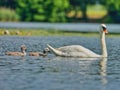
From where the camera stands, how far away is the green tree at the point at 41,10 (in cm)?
12338

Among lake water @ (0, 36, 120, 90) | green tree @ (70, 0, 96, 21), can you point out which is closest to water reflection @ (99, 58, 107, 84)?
lake water @ (0, 36, 120, 90)

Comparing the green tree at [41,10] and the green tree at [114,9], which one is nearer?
the green tree at [41,10]

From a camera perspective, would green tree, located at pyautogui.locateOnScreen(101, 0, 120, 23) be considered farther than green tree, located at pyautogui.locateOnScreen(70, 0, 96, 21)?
No

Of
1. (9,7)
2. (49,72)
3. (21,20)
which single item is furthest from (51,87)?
(9,7)

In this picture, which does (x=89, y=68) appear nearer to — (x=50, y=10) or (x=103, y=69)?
(x=103, y=69)

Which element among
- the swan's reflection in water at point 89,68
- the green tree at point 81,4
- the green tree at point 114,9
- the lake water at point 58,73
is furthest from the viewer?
the green tree at point 81,4

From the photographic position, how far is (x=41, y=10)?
12375 cm

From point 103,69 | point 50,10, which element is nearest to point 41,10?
point 50,10

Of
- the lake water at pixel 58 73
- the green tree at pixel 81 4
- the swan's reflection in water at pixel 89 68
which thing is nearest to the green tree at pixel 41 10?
the green tree at pixel 81 4

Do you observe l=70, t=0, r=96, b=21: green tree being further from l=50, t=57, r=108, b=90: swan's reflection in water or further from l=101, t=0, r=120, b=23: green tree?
l=50, t=57, r=108, b=90: swan's reflection in water

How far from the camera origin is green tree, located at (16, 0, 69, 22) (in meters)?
123

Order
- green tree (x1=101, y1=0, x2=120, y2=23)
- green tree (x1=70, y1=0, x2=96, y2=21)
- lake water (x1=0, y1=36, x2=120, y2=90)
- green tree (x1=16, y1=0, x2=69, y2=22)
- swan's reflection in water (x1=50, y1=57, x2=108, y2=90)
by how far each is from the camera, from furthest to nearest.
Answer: green tree (x1=70, y1=0, x2=96, y2=21), green tree (x1=101, y1=0, x2=120, y2=23), green tree (x1=16, y1=0, x2=69, y2=22), swan's reflection in water (x1=50, y1=57, x2=108, y2=90), lake water (x1=0, y1=36, x2=120, y2=90)

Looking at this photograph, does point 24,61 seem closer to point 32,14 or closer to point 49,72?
point 49,72

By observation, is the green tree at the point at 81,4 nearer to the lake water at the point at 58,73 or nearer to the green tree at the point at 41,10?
the green tree at the point at 41,10
